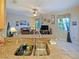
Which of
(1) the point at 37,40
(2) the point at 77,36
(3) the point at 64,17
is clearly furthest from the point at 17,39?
(3) the point at 64,17

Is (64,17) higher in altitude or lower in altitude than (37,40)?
higher

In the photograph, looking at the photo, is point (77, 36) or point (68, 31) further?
point (68, 31)

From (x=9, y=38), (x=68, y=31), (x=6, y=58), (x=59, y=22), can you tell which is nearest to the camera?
(x=6, y=58)

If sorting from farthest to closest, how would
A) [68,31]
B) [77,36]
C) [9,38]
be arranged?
[68,31], [77,36], [9,38]

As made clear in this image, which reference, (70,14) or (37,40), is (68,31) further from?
(37,40)

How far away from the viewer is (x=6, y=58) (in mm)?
1304

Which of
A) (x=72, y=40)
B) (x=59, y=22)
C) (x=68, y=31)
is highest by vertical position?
(x=59, y=22)

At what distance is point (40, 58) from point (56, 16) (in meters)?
7.99

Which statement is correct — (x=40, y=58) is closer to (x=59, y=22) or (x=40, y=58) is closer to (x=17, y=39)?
(x=17, y=39)

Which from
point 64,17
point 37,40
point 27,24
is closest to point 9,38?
point 37,40

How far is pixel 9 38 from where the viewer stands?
2.93m

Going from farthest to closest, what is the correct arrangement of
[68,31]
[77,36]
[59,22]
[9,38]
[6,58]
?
1. [59,22]
2. [68,31]
3. [77,36]
4. [9,38]
5. [6,58]

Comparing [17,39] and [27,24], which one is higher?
[27,24]

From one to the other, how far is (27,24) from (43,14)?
12.8 ft
